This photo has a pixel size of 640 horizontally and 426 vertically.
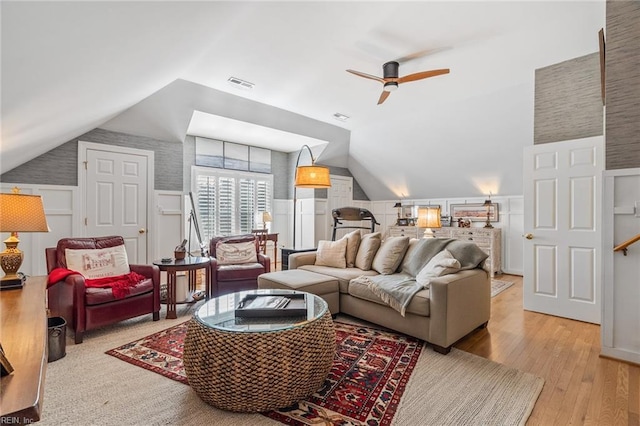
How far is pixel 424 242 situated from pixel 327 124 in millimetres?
3561

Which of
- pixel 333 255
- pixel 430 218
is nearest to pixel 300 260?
pixel 333 255

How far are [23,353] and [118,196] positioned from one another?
423cm

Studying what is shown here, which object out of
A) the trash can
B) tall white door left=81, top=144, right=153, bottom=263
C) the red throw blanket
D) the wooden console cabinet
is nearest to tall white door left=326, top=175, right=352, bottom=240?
tall white door left=81, top=144, right=153, bottom=263

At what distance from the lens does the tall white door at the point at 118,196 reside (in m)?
4.54

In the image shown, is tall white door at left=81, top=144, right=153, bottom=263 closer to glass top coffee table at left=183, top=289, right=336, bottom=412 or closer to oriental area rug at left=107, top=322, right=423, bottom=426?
oriental area rug at left=107, top=322, right=423, bottom=426

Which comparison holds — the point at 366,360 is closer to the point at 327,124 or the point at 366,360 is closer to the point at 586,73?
the point at 586,73

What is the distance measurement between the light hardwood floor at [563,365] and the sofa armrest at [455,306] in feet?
0.67

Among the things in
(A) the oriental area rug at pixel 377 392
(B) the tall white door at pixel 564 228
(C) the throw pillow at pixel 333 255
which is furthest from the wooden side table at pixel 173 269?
(B) the tall white door at pixel 564 228

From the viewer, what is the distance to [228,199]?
273 inches

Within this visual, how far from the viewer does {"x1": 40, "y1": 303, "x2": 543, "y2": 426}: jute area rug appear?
1.84 m

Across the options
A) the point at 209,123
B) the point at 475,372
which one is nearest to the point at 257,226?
the point at 209,123

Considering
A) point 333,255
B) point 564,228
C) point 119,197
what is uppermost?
point 119,197

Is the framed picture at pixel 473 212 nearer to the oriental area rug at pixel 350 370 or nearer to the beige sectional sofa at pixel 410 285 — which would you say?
the beige sectional sofa at pixel 410 285

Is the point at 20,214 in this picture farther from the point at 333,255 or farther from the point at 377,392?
the point at 333,255
